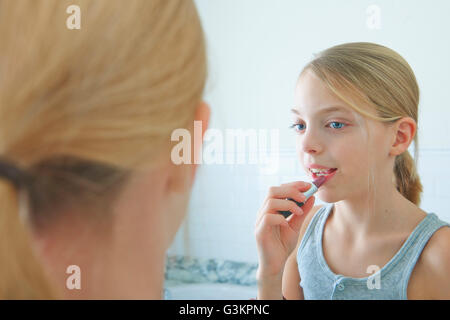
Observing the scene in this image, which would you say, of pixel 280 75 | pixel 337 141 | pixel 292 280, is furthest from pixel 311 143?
pixel 280 75

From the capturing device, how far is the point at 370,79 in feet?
1.81

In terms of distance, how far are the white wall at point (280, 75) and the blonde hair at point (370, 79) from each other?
0.70 feet

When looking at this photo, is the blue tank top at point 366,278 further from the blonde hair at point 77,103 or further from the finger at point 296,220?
the blonde hair at point 77,103

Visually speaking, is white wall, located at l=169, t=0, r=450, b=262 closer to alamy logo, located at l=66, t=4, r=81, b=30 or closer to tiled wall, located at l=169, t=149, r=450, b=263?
tiled wall, located at l=169, t=149, r=450, b=263

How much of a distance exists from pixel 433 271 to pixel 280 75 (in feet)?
2.38

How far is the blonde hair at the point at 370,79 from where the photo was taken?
0.55m

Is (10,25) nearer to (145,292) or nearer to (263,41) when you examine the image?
(145,292)

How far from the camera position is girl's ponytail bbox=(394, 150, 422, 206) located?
0.63 m

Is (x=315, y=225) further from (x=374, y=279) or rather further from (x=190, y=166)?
(x=190, y=166)

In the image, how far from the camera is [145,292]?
285 mm

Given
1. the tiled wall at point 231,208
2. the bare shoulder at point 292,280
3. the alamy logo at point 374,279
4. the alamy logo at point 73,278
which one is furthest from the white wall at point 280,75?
the alamy logo at point 73,278

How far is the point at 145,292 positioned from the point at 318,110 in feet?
1.16

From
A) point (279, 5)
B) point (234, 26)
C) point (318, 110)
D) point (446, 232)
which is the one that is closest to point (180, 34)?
point (318, 110)

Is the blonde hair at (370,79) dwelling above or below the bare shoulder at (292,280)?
above
